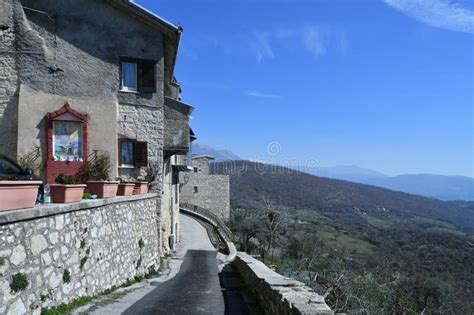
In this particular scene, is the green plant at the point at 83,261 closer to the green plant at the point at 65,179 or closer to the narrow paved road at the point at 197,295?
the narrow paved road at the point at 197,295

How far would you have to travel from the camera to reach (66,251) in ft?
26.0

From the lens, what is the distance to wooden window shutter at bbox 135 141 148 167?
18.8m

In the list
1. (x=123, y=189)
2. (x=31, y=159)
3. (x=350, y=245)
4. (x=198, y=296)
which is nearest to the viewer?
(x=198, y=296)

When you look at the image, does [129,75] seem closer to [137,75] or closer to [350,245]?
[137,75]

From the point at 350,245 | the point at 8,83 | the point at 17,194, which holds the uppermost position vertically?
the point at 8,83

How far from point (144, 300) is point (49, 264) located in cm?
350

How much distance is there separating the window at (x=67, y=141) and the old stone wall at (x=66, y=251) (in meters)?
4.89

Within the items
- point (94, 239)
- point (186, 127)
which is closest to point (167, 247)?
point (186, 127)

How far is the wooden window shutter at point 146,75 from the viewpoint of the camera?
1856 cm

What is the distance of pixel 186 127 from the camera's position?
785 inches

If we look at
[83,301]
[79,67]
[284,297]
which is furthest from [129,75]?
[284,297]

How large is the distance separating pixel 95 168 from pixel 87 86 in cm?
340

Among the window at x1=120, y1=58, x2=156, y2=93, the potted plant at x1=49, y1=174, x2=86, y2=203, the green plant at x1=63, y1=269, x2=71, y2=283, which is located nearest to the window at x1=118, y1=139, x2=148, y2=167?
the window at x1=120, y1=58, x2=156, y2=93

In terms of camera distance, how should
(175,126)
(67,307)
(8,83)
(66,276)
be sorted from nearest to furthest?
(67,307), (66,276), (8,83), (175,126)
